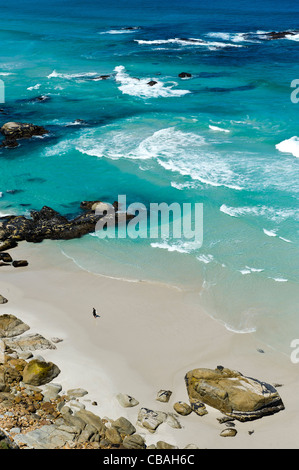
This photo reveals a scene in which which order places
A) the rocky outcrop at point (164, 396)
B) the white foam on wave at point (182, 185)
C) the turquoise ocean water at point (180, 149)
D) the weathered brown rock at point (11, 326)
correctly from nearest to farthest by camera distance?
the rocky outcrop at point (164, 396)
the weathered brown rock at point (11, 326)
the turquoise ocean water at point (180, 149)
the white foam on wave at point (182, 185)

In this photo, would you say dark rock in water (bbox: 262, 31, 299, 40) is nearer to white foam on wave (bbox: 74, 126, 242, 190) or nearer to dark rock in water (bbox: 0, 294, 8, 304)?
white foam on wave (bbox: 74, 126, 242, 190)

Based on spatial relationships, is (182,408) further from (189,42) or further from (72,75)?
(189,42)

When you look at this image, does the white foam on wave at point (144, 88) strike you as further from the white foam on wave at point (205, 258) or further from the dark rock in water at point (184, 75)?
the white foam on wave at point (205, 258)

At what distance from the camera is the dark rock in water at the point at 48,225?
1209 inches

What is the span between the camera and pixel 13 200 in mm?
36094

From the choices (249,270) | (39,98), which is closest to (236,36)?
(39,98)

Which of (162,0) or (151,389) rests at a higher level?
(162,0)

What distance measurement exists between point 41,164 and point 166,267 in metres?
18.9

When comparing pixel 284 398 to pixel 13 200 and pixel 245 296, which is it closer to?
pixel 245 296

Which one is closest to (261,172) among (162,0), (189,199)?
(189,199)

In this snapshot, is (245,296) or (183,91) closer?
(245,296)

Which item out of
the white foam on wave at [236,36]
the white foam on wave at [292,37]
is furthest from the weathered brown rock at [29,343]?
the white foam on wave at [292,37]

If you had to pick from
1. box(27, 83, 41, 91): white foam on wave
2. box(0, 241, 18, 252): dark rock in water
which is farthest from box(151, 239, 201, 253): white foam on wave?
box(27, 83, 41, 91): white foam on wave

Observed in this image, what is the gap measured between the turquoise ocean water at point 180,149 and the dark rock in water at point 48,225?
83cm
